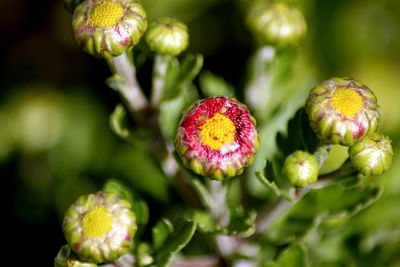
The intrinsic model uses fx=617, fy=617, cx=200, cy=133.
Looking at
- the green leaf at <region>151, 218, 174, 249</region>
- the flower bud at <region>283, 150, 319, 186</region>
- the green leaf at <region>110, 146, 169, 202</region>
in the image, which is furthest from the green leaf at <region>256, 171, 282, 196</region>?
the green leaf at <region>110, 146, 169, 202</region>

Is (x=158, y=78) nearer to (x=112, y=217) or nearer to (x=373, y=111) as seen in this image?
(x=112, y=217)

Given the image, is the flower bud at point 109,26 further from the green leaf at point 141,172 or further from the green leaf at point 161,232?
the green leaf at point 141,172

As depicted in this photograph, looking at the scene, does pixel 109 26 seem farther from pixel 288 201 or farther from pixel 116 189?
pixel 288 201

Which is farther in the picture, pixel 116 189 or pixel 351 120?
pixel 116 189

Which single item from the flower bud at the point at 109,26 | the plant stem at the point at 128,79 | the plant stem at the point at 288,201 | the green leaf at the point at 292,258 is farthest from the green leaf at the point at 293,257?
the flower bud at the point at 109,26

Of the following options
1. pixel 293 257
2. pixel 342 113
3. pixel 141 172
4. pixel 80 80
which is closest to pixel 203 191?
pixel 293 257
